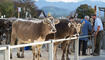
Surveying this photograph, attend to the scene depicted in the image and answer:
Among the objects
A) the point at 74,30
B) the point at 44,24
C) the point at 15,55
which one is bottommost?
the point at 15,55

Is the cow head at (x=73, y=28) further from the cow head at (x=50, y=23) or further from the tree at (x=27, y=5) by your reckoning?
the tree at (x=27, y=5)

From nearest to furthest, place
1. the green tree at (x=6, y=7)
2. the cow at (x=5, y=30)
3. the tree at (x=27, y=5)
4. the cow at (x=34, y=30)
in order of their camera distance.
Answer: the green tree at (x=6, y=7)
the tree at (x=27, y=5)
the cow at (x=34, y=30)
the cow at (x=5, y=30)

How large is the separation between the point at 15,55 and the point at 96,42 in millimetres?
3146

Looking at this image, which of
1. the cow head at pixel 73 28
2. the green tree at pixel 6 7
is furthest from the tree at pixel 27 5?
the cow head at pixel 73 28

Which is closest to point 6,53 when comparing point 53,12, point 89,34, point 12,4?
point 12,4

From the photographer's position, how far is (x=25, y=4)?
4.02 m

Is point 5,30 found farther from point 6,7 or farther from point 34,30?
point 6,7

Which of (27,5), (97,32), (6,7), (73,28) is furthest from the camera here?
(97,32)

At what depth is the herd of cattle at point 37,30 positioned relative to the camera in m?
5.20

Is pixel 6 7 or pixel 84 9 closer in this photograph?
pixel 6 7

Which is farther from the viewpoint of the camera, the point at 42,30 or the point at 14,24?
the point at 14,24

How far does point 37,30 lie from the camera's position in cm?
532

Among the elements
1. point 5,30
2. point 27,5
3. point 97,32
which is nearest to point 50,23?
point 27,5

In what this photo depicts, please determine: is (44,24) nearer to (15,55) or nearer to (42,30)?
(42,30)
